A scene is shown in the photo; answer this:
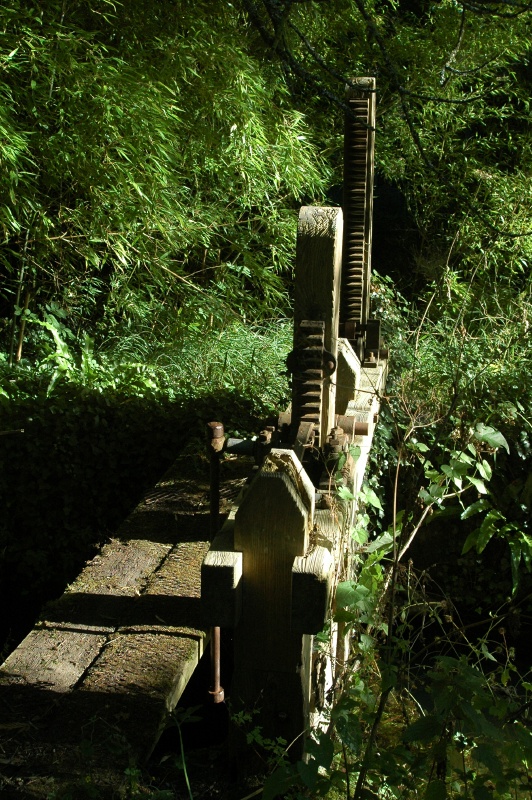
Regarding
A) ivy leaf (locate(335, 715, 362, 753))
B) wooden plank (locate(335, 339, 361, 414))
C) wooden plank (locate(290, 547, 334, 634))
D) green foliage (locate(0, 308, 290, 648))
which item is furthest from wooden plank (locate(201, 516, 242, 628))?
green foliage (locate(0, 308, 290, 648))

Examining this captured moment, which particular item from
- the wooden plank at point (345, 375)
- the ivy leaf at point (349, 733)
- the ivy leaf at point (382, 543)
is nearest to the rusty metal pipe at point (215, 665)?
the ivy leaf at point (382, 543)

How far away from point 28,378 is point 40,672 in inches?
119

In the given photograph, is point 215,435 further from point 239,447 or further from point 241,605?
point 241,605

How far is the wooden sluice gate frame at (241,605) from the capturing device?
2.03 metres

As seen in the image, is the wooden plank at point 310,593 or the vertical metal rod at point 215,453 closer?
the wooden plank at point 310,593

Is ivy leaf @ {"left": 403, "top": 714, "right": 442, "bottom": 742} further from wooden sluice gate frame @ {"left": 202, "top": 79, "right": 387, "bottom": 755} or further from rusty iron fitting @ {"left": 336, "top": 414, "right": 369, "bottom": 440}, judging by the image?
rusty iron fitting @ {"left": 336, "top": 414, "right": 369, "bottom": 440}

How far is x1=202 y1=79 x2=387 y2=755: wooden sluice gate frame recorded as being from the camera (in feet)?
6.57

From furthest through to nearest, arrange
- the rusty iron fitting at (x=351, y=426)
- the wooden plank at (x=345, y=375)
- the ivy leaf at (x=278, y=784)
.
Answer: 1. the wooden plank at (x=345, y=375)
2. the rusty iron fitting at (x=351, y=426)
3. the ivy leaf at (x=278, y=784)

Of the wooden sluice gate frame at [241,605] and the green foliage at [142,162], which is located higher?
the green foliage at [142,162]

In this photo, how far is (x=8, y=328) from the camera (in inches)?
254

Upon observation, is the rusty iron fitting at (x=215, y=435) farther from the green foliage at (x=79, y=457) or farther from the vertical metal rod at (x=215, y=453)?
the green foliage at (x=79, y=457)

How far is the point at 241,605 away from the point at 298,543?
0.22 meters

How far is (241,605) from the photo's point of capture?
210 cm

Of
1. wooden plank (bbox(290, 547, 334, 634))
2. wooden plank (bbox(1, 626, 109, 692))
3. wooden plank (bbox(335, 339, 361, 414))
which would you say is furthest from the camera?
wooden plank (bbox(335, 339, 361, 414))
